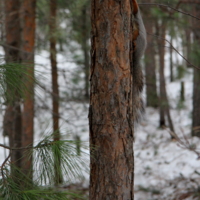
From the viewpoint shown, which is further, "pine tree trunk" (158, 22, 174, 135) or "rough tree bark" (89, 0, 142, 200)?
"pine tree trunk" (158, 22, 174, 135)

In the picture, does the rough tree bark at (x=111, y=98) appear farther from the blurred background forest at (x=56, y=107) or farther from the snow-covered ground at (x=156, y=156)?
the snow-covered ground at (x=156, y=156)

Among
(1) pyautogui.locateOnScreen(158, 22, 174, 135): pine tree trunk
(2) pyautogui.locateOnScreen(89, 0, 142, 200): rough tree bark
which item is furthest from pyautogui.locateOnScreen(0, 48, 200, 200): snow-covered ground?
(2) pyautogui.locateOnScreen(89, 0, 142, 200): rough tree bark

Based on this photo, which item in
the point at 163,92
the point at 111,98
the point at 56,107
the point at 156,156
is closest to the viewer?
the point at 111,98

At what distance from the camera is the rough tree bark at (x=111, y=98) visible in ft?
6.53

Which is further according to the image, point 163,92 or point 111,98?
point 163,92

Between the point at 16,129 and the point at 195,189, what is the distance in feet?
11.7

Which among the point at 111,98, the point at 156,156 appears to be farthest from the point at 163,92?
the point at 111,98

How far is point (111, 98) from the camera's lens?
6.56ft

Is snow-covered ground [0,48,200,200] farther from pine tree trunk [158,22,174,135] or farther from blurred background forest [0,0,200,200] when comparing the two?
pine tree trunk [158,22,174,135]

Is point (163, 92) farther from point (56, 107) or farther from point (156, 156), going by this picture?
point (56, 107)

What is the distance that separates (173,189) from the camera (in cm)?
566

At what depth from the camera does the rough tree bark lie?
199 centimetres

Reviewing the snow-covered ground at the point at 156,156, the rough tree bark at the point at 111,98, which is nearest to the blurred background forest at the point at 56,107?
the snow-covered ground at the point at 156,156

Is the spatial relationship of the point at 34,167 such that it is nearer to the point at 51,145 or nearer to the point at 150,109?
the point at 51,145
